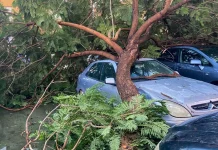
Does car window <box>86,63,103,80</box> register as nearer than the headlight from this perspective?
No

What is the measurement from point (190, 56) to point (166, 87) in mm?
3175

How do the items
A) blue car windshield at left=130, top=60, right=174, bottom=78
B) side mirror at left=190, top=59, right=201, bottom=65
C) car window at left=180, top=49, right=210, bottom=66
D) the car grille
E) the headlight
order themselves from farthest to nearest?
car window at left=180, top=49, right=210, bottom=66
side mirror at left=190, top=59, right=201, bottom=65
blue car windshield at left=130, top=60, right=174, bottom=78
the car grille
the headlight

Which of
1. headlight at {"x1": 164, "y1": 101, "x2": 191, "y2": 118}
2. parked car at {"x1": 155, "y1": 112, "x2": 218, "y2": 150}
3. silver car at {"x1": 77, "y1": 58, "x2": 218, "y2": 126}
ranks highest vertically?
parked car at {"x1": 155, "y1": 112, "x2": 218, "y2": 150}

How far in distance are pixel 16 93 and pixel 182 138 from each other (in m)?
7.13

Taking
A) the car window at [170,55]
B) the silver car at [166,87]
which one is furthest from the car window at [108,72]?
the car window at [170,55]

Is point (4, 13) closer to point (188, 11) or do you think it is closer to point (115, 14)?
point (115, 14)

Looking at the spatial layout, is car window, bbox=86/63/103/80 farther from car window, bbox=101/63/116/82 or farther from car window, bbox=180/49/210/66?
car window, bbox=180/49/210/66

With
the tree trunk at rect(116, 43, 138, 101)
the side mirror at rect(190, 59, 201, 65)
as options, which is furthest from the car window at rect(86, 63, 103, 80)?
the side mirror at rect(190, 59, 201, 65)

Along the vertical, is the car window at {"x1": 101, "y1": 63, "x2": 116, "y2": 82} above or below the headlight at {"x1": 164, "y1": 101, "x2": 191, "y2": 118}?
above

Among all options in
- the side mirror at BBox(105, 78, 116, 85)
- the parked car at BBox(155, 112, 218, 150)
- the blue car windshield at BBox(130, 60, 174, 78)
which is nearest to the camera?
the parked car at BBox(155, 112, 218, 150)

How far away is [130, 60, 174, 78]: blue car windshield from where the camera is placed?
23.5 feet

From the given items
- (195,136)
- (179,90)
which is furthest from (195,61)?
(195,136)

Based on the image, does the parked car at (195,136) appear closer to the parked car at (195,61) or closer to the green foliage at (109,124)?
the green foliage at (109,124)

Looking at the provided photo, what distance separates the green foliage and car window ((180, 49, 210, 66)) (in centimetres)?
384
